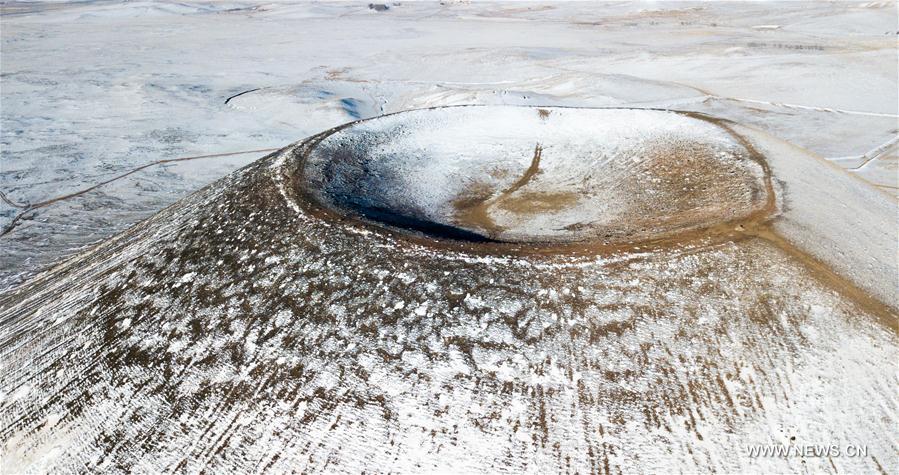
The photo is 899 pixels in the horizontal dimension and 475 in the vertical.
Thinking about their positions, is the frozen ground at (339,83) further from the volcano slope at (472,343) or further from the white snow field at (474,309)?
the volcano slope at (472,343)

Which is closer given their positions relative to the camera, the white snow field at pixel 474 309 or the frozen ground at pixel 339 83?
the white snow field at pixel 474 309

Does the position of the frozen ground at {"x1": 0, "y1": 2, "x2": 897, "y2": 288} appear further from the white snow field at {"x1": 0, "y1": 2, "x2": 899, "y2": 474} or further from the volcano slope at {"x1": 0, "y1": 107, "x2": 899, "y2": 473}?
the volcano slope at {"x1": 0, "y1": 107, "x2": 899, "y2": 473}

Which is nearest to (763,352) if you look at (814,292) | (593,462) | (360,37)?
(814,292)

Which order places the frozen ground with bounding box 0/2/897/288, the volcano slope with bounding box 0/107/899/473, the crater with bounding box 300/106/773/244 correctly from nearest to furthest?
the volcano slope with bounding box 0/107/899/473, the crater with bounding box 300/106/773/244, the frozen ground with bounding box 0/2/897/288

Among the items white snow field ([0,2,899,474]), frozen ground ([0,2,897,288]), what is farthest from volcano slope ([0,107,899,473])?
frozen ground ([0,2,897,288])

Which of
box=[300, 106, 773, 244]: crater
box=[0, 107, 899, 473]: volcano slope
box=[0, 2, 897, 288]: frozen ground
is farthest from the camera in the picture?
box=[0, 2, 897, 288]: frozen ground

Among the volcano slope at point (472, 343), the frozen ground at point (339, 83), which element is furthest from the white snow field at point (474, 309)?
the frozen ground at point (339, 83)
